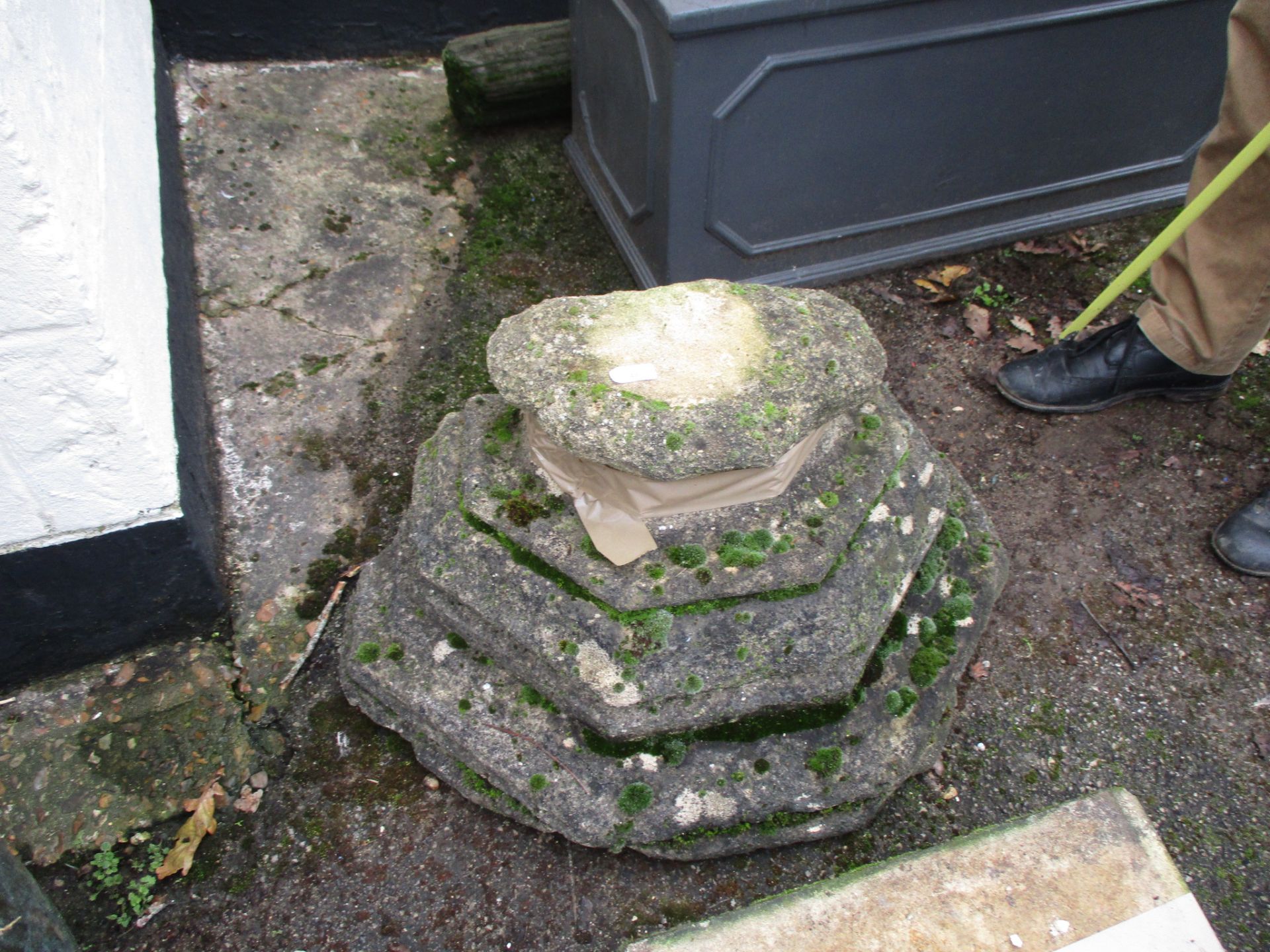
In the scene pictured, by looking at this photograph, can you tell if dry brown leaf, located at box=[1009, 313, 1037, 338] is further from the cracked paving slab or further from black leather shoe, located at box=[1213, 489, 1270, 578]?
the cracked paving slab

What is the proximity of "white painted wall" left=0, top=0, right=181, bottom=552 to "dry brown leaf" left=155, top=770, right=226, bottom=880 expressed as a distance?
75cm

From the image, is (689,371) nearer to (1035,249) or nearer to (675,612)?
(675,612)

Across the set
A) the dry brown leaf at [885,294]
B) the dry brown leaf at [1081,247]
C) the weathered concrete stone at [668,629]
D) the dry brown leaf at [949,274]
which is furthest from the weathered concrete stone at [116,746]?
the dry brown leaf at [1081,247]

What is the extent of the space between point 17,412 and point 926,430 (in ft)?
9.34

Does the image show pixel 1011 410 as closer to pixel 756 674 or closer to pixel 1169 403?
pixel 1169 403

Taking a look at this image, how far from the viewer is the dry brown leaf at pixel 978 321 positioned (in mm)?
3686

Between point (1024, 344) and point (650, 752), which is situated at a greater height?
point (1024, 344)

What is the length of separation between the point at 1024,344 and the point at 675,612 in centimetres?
224

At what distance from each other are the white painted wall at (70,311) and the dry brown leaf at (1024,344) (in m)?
3.11

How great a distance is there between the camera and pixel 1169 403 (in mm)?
3418

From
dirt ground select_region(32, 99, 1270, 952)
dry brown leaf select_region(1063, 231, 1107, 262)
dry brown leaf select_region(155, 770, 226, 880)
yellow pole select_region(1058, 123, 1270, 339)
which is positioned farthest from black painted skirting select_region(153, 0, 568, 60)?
dry brown leaf select_region(155, 770, 226, 880)

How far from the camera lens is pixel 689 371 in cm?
223

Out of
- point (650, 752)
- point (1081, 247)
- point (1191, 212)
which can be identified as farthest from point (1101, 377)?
point (650, 752)

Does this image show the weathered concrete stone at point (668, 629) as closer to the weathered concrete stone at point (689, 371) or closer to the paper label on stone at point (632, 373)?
the weathered concrete stone at point (689, 371)
